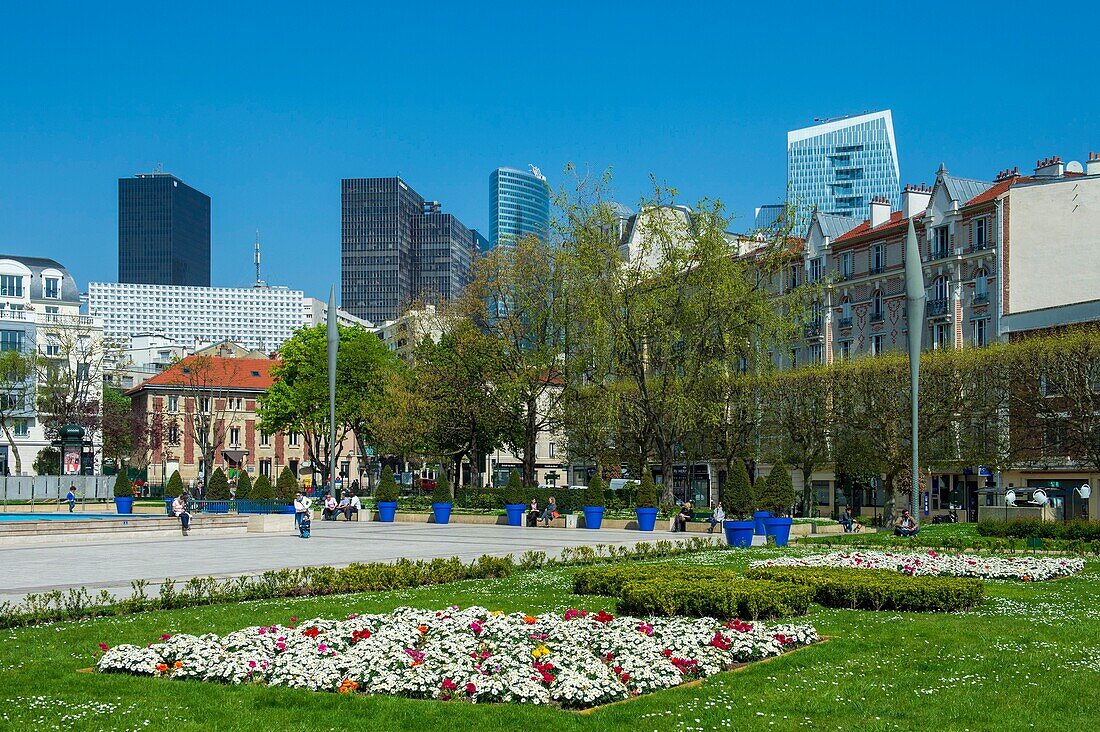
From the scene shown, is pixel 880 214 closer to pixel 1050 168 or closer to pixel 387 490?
pixel 1050 168

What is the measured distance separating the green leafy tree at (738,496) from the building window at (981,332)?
24055 mm

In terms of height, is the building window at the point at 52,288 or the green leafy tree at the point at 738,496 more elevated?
the building window at the point at 52,288

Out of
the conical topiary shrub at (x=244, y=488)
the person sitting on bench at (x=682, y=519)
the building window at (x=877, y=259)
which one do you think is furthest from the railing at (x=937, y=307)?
the conical topiary shrub at (x=244, y=488)

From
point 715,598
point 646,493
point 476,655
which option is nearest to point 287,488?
point 646,493

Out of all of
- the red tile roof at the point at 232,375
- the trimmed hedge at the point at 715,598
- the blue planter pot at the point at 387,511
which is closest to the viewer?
the trimmed hedge at the point at 715,598

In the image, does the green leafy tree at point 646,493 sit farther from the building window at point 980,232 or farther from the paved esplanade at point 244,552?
the building window at point 980,232

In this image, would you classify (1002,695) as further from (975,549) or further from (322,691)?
(975,549)

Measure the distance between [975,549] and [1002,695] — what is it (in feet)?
65.3

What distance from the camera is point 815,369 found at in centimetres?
5700

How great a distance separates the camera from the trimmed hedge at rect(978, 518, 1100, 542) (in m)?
32.4

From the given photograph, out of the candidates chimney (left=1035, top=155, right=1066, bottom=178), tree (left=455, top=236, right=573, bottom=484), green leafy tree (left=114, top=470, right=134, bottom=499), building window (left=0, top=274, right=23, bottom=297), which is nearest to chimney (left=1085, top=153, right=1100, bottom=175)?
chimney (left=1035, top=155, right=1066, bottom=178)

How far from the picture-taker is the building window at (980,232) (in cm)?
6378

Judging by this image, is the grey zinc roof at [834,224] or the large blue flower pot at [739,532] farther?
the grey zinc roof at [834,224]

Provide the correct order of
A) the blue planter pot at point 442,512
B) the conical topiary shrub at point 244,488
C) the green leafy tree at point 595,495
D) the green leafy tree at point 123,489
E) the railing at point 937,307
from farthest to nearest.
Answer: the railing at point 937,307
the green leafy tree at point 123,489
the conical topiary shrub at point 244,488
the blue planter pot at point 442,512
the green leafy tree at point 595,495
